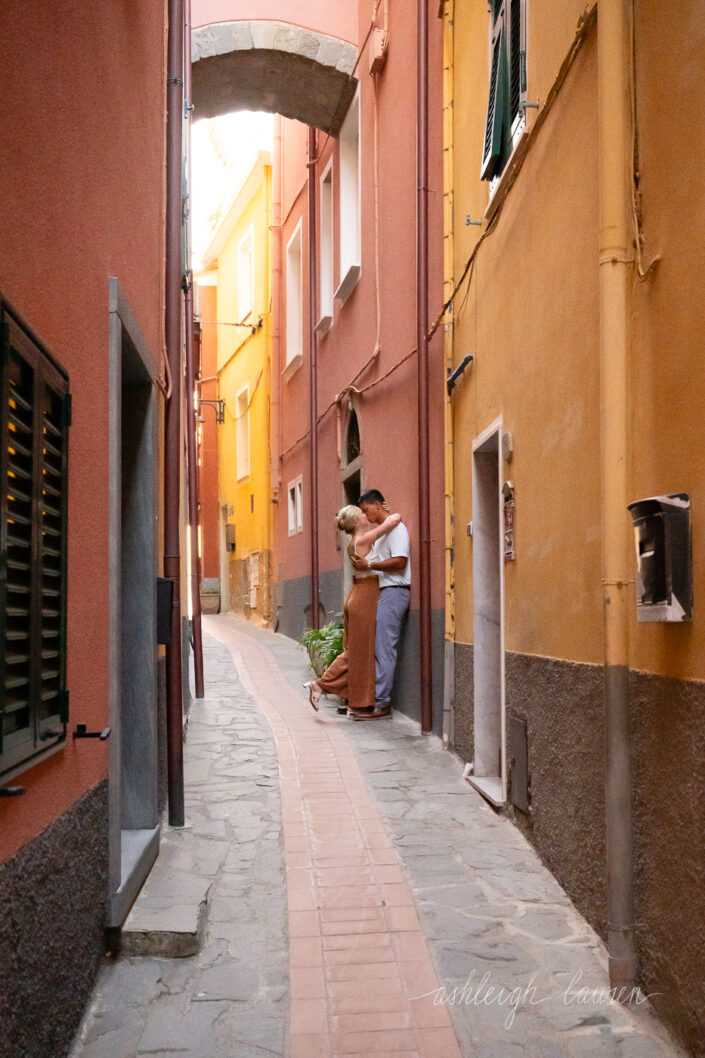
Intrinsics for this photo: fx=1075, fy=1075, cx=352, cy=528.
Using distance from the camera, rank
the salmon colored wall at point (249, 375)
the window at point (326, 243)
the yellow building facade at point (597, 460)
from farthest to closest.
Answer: the salmon colored wall at point (249, 375), the window at point (326, 243), the yellow building facade at point (597, 460)

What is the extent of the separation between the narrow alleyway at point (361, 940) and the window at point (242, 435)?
14067 millimetres

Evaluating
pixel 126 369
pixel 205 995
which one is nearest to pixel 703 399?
pixel 205 995

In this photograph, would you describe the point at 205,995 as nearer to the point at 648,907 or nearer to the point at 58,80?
the point at 648,907

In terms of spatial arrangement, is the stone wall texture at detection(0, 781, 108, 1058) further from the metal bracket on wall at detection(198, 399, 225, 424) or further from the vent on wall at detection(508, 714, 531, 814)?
the metal bracket on wall at detection(198, 399, 225, 424)

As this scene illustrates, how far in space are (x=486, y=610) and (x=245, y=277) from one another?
14.7 m

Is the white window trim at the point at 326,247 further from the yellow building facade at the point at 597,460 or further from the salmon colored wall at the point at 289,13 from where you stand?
the yellow building facade at the point at 597,460

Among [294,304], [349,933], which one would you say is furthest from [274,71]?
[349,933]

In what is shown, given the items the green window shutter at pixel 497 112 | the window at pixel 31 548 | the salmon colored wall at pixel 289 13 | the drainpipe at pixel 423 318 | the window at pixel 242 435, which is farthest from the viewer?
the window at pixel 242 435

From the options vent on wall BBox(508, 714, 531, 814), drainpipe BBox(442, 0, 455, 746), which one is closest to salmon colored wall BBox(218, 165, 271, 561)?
drainpipe BBox(442, 0, 455, 746)

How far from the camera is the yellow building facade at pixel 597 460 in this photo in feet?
10.8

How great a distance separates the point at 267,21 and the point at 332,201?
92.1 inches

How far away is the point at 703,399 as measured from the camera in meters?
3.14

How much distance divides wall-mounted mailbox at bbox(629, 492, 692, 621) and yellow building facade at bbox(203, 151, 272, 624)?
14.2 meters
